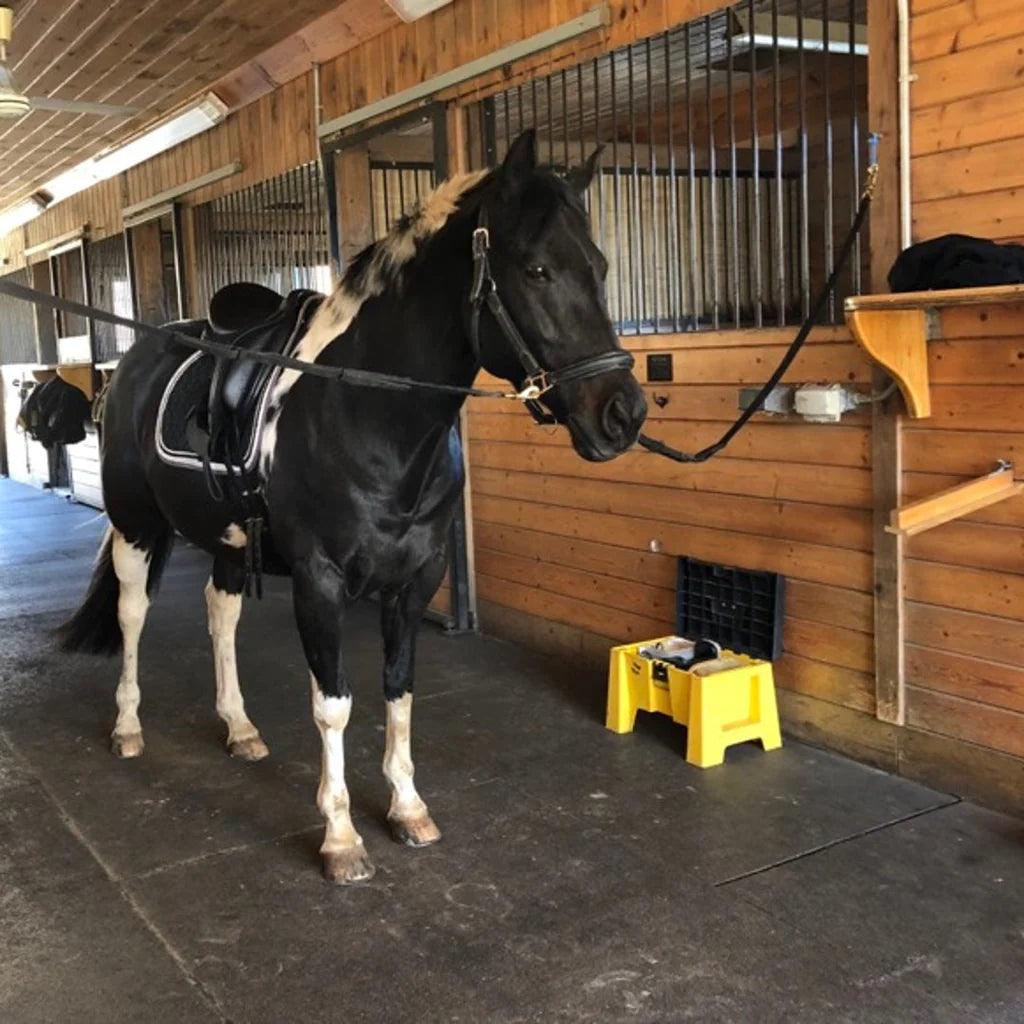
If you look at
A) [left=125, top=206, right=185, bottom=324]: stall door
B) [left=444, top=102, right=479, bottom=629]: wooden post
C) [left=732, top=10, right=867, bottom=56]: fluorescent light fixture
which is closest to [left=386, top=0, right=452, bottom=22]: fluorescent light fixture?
[left=444, top=102, right=479, bottom=629]: wooden post

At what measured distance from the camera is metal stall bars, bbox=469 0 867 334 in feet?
11.1

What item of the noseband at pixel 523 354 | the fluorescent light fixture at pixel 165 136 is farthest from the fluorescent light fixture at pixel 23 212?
the noseband at pixel 523 354

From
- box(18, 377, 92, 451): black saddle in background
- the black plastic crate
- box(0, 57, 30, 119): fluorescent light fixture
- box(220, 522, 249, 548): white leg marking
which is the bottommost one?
the black plastic crate

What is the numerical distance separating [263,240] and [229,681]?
4.20 metres

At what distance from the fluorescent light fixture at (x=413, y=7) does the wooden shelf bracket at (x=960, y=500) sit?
2951 mm

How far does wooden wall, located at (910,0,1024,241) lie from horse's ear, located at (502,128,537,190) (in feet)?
3.87

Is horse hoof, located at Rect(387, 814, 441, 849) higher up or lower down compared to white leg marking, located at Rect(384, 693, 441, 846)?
lower down

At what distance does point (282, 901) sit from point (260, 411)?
3.88ft

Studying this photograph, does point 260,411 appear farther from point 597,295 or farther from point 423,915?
point 423,915

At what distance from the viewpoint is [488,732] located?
3.54m

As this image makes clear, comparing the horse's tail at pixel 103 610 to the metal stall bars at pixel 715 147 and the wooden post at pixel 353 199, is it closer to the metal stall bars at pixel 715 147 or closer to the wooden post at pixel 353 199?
the metal stall bars at pixel 715 147

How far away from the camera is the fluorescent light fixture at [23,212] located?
9.77 m

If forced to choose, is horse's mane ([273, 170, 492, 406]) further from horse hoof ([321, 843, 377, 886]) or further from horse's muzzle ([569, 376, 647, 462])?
horse hoof ([321, 843, 377, 886])

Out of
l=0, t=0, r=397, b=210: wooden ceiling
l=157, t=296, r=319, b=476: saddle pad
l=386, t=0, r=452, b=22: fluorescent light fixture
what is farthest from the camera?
l=0, t=0, r=397, b=210: wooden ceiling
